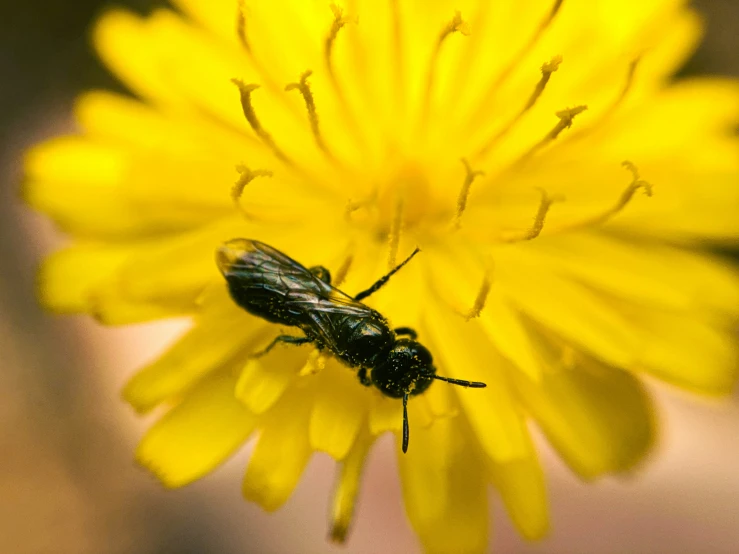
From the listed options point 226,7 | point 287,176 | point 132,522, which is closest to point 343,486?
point 287,176

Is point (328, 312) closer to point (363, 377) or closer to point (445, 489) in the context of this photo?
point (363, 377)

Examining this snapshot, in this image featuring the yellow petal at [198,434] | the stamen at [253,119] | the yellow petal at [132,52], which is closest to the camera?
the stamen at [253,119]

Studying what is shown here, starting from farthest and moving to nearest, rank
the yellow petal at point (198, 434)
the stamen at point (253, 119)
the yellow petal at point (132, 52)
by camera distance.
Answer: the yellow petal at point (132, 52) < the yellow petal at point (198, 434) < the stamen at point (253, 119)

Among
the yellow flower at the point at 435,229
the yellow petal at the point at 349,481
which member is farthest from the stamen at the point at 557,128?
the yellow petal at the point at 349,481

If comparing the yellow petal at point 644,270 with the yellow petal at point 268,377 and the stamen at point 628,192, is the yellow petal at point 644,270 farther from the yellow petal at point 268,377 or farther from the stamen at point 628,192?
the yellow petal at point 268,377

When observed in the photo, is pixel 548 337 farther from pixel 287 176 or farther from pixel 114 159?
pixel 114 159

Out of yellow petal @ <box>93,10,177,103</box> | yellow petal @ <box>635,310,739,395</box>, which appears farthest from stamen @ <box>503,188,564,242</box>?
yellow petal @ <box>93,10,177,103</box>

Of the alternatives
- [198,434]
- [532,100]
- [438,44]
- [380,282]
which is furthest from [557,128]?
[198,434]
